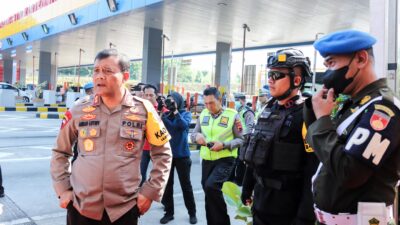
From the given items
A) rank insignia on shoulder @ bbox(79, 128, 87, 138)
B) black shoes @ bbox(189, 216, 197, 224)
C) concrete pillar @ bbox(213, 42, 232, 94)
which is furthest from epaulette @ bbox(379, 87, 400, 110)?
concrete pillar @ bbox(213, 42, 232, 94)

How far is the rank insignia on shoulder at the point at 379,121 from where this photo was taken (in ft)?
5.10

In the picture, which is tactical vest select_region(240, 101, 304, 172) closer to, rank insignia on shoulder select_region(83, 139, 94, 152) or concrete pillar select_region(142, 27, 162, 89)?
rank insignia on shoulder select_region(83, 139, 94, 152)

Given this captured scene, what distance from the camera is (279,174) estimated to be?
2416mm

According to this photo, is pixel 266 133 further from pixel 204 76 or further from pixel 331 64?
pixel 204 76

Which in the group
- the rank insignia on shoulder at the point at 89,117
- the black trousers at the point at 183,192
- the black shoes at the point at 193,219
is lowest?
the black shoes at the point at 193,219

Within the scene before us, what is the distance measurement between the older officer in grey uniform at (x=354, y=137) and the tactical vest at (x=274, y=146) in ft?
1.68

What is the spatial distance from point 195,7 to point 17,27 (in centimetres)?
1602

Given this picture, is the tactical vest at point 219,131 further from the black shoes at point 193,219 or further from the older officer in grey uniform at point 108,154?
the older officer in grey uniform at point 108,154

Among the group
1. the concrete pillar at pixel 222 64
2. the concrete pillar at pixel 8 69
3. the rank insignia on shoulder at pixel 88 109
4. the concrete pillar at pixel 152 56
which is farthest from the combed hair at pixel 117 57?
the concrete pillar at pixel 8 69

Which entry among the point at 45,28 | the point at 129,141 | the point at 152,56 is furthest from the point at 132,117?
the point at 45,28

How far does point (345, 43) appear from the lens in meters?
1.74

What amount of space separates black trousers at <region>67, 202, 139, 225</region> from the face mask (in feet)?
5.06

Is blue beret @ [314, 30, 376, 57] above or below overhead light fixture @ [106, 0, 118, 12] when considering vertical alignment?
below

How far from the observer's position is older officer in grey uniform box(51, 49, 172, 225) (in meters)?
2.47
